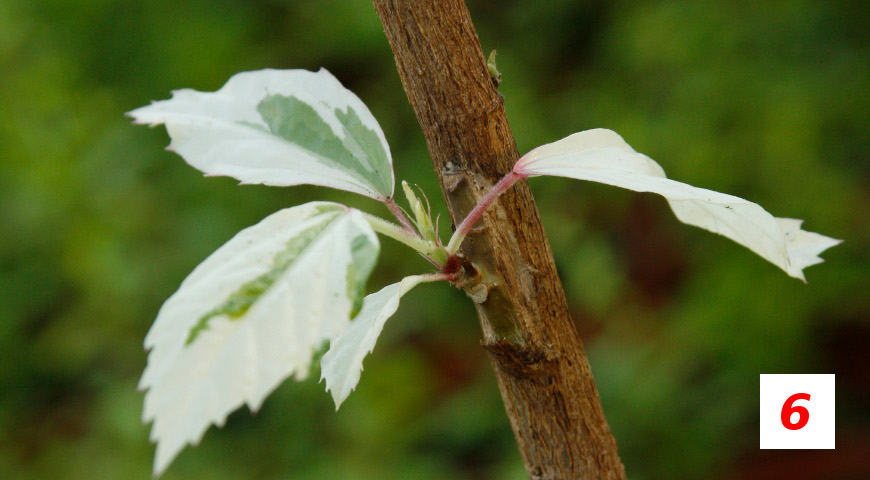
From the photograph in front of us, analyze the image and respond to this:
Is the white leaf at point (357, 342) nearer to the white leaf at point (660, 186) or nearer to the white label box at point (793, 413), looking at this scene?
the white leaf at point (660, 186)

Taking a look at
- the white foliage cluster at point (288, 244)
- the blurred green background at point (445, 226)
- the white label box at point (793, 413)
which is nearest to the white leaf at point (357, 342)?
the white foliage cluster at point (288, 244)

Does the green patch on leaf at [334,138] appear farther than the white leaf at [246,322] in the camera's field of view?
Yes

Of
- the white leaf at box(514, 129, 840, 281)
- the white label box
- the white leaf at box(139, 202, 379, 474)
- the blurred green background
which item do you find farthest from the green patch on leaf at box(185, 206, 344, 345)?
the blurred green background

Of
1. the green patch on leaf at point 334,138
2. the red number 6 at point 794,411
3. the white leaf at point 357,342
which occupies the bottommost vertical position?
the red number 6 at point 794,411

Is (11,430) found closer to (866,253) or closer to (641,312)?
(641,312)

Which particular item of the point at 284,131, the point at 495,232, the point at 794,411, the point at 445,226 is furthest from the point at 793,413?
the point at 445,226

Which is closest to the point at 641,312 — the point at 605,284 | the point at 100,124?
the point at 605,284
